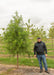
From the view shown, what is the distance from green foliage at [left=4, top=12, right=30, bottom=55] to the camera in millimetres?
6075

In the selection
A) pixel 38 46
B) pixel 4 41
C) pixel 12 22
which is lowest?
pixel 38 46

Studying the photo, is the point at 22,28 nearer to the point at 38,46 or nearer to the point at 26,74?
the point at 38,46

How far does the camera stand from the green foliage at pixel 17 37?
19.9ft

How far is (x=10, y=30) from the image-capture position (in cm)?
639

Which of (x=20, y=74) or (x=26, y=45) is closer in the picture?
(x=20, y=74)

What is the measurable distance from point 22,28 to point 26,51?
1705mm

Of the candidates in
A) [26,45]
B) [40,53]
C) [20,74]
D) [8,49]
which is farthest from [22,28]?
[20,74]

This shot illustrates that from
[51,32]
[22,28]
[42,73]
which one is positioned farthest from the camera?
[51,32]

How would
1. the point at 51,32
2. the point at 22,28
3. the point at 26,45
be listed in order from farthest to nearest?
the point at 51,32, the point at 22,28, the point at 26,45

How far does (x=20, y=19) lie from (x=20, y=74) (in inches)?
150

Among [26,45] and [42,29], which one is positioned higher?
[42,29]

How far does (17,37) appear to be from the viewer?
6.23 meters

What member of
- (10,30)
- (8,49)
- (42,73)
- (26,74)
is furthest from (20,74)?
(10,30)

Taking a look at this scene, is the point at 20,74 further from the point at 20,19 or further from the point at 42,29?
the point at 42,29
